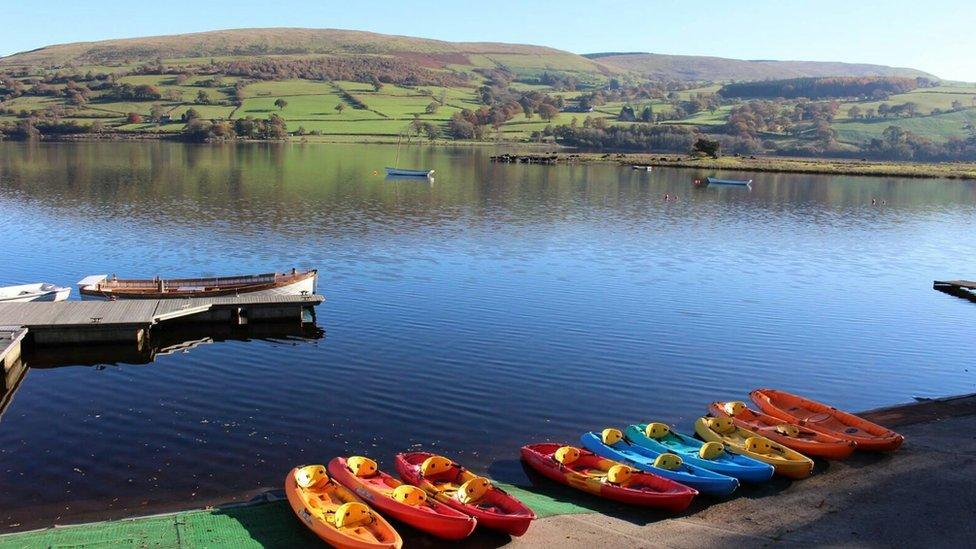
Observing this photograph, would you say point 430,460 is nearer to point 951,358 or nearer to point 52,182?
point 951,358

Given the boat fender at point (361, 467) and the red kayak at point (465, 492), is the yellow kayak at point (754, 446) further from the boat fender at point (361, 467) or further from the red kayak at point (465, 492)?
the boat fender at point (361, 467)

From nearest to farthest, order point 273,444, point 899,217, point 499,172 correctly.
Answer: point 273,444 → point 899,217 → point 499,172

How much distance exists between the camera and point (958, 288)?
1895 inches

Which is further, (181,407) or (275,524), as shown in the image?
(181,407)

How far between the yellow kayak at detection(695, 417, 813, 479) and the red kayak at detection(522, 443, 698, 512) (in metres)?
3.14

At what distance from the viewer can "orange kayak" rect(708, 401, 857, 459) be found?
21766mm

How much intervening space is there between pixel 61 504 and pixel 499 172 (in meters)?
106

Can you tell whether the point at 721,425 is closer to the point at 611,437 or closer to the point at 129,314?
the point at 611,437

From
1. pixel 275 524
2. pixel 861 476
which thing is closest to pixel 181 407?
pixel 275 524

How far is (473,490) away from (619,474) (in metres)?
3.62

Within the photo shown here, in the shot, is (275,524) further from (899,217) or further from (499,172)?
(499,172)

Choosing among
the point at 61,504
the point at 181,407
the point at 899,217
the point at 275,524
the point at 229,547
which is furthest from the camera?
the point at 899,217

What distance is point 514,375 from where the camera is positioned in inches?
1131

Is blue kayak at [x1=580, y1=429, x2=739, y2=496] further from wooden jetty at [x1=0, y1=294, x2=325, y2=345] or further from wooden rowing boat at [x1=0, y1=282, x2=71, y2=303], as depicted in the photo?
wooden rowing boat at [x1=0, y1=282, x2=71, y2=303]
